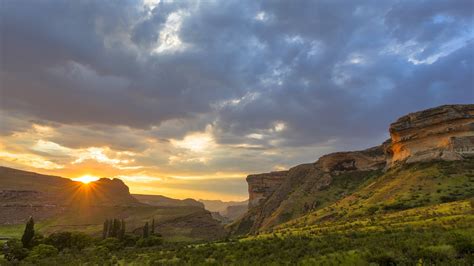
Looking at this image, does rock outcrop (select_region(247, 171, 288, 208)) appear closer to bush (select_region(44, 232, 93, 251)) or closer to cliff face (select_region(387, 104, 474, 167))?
cliff face (select_region(387, 104, 474, 167))

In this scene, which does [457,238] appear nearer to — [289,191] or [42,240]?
[42,240]

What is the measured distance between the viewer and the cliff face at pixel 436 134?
7719cm

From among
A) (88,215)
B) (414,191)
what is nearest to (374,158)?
(414,191)

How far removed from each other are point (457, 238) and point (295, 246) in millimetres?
13031

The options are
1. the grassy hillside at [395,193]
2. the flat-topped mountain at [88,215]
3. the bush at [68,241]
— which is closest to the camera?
Result: the grassy hillside at [395,193]

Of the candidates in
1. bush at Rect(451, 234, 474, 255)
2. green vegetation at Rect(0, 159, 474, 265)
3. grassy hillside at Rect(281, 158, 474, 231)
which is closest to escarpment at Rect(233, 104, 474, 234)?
green vegetation at Rect(0, 159, 474, 265)

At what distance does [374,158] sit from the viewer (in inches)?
4754

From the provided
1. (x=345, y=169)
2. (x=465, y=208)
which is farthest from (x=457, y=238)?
(x=345, y=169)

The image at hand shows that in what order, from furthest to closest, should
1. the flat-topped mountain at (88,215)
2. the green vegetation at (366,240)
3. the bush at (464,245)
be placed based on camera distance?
the flat-topped mountain at (88,215), the green vegetation at (366,240), the bush at (464,245)

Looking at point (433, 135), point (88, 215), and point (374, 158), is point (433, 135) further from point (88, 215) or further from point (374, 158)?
point (88, 215)

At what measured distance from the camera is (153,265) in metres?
28.7

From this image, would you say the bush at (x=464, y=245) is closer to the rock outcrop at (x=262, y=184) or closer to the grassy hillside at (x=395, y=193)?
the grassy hillside at (x=395, y=193)

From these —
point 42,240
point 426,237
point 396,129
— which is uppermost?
point 396,129

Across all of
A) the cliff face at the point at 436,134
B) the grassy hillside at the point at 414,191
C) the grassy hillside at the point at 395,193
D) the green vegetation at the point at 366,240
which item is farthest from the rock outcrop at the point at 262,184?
the grassy hillside at the point at 414,191
